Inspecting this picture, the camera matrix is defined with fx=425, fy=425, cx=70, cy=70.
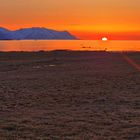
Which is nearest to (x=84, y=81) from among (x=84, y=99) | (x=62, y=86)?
(x=62, y=86)

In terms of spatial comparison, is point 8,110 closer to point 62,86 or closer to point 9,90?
point 9,90

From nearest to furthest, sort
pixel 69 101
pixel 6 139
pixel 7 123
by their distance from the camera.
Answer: pixel 6 139 < pixel 7 123 < pixel 69 101

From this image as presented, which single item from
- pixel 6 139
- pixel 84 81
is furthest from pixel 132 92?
pixel 6 139

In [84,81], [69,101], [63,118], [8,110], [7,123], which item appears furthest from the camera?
[84,81]

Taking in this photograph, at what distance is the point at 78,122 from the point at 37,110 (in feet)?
6.89

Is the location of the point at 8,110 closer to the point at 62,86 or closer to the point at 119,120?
the point at 119,120

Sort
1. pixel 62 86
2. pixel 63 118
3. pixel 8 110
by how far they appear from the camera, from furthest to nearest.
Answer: pixel 62 86 → pixel 8 110 → pixel 63 118

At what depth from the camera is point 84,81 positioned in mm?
19844

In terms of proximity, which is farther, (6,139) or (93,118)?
(93,118)

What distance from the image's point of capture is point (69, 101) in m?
13.5

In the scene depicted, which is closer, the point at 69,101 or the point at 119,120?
the point at 119,120

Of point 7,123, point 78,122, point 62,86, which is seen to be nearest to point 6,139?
point 7,123

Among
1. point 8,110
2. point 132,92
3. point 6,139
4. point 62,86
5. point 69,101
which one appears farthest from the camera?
point 62,86

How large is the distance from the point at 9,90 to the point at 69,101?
3.67m
